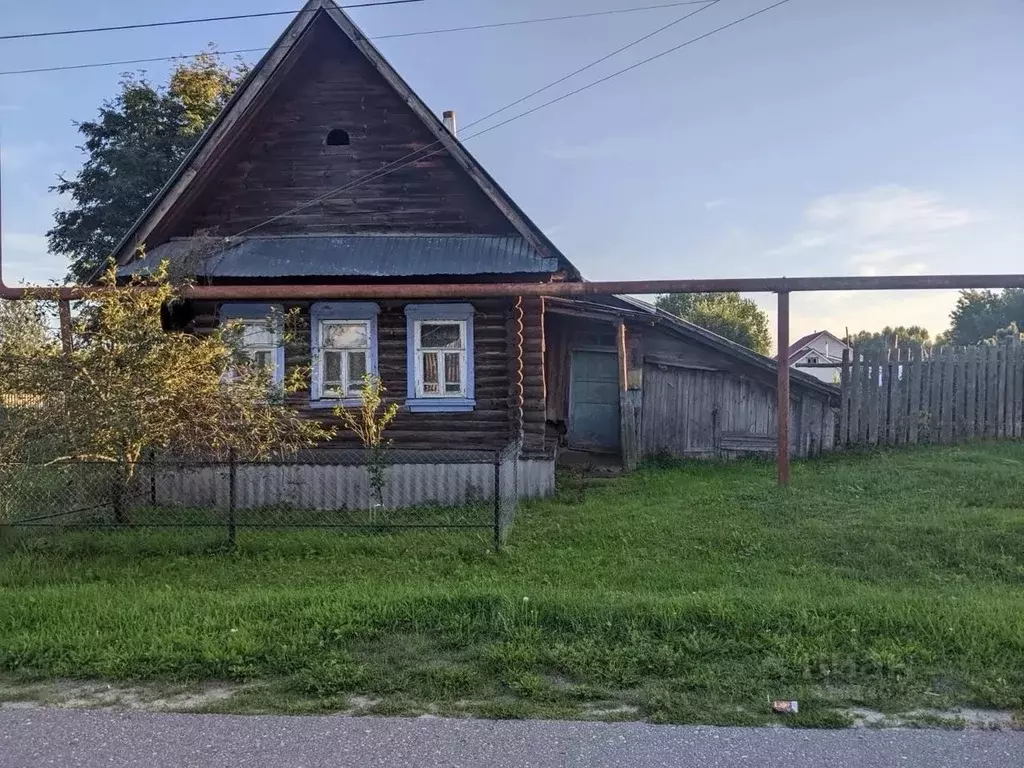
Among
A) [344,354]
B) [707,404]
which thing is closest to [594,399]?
[707,404]

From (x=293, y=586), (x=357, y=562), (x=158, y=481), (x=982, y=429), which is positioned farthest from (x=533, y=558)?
(x=982, y=429)

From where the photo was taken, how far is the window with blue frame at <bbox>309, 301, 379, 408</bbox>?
11.8 meters

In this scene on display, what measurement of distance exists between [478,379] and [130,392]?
5.55m

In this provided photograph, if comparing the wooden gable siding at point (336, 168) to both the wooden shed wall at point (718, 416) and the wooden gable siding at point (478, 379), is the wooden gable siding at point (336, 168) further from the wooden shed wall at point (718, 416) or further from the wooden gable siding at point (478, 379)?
the wooden shed wall at point (718, 416)

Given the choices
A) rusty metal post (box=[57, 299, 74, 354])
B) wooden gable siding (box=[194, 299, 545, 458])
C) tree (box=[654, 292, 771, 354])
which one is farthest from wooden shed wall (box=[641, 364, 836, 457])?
tree (box=[654, 292, 771, 354])

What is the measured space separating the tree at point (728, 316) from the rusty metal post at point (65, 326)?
34298 mm

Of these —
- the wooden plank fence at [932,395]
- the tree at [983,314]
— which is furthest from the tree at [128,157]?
the tree at [983,314]

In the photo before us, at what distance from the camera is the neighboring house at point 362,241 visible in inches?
452

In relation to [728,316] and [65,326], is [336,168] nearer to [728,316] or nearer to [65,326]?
[65,326]

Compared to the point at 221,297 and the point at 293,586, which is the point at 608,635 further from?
the point at 221,297

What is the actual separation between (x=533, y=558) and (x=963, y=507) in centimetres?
518

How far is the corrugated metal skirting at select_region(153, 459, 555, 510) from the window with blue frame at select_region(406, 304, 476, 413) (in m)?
1.10

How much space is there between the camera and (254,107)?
11805 millimetres

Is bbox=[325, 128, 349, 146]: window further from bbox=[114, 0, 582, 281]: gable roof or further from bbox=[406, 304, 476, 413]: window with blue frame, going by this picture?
bbox=[406, 304, 476, 413]: window with blue frame
